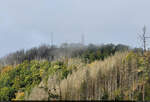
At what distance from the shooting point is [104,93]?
3331 centimetres

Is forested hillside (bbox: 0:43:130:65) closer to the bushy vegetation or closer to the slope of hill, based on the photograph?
the bushy vegetation

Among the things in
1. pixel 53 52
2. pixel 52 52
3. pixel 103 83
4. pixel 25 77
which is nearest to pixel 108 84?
pixel 103 83

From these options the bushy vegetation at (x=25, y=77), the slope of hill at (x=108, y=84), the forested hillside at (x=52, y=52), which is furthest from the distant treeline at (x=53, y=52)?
the slope of hill at (x=108, y=84)

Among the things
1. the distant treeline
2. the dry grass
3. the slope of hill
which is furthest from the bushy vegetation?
the dry grass

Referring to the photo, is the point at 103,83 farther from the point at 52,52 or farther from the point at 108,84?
the point at 52,52

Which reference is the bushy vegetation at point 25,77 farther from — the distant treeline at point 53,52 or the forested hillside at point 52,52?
the forested hillside at point 52,52

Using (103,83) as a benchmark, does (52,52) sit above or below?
above

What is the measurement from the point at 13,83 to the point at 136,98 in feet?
117

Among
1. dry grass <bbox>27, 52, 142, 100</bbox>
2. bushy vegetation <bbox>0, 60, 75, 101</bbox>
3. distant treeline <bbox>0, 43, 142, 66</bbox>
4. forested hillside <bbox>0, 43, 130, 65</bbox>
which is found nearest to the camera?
dry grass <bbox>27, 52, 142, 100</bbox>

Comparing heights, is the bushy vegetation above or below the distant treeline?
below

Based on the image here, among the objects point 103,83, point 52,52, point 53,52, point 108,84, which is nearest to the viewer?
point 108,84

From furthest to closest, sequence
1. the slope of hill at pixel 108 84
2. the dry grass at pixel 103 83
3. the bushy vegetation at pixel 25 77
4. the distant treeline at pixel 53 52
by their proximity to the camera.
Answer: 1. the distant treeline at pixel 53 52
2. the bushy vegetation at pixel 25 77
3. the dry grass at pixel 103 83
4. the slope of hill at pixel 108 84

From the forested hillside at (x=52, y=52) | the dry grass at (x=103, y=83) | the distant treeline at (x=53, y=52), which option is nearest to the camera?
the dry grass at (x=103, y=83)

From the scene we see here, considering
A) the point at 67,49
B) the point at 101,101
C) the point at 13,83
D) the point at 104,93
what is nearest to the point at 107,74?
the point at 104,93
